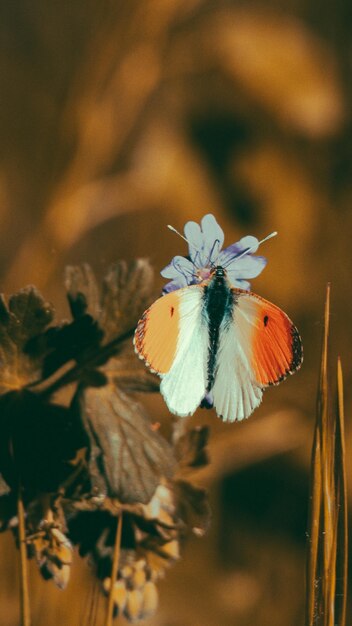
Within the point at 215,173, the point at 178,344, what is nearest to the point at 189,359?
the point at 178,344

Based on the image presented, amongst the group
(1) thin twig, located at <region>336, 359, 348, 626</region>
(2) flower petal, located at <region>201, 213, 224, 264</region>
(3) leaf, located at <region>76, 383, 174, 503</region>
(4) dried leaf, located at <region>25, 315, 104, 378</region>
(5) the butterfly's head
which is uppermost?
(2) flower petal, located at <region>201, 213, 224, 264</region>

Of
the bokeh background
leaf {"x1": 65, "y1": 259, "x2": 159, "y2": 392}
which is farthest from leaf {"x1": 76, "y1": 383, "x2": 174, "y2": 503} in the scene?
the bokeh background

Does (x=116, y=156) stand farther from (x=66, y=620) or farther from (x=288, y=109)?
(x=66, y=620)

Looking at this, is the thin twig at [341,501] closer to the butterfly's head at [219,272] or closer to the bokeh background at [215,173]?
the butterfly's head at [219,272]

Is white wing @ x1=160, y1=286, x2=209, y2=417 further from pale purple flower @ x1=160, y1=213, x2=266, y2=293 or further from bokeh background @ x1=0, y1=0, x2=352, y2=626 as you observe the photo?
bokeh background @ x1=0, y1=0, x2=352, y2=626

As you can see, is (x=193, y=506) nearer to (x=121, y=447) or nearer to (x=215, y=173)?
(x=121, y=447)

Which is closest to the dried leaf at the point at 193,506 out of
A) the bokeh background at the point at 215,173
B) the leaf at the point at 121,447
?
the leaf at the point at 121,447

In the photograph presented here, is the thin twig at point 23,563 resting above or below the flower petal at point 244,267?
below
